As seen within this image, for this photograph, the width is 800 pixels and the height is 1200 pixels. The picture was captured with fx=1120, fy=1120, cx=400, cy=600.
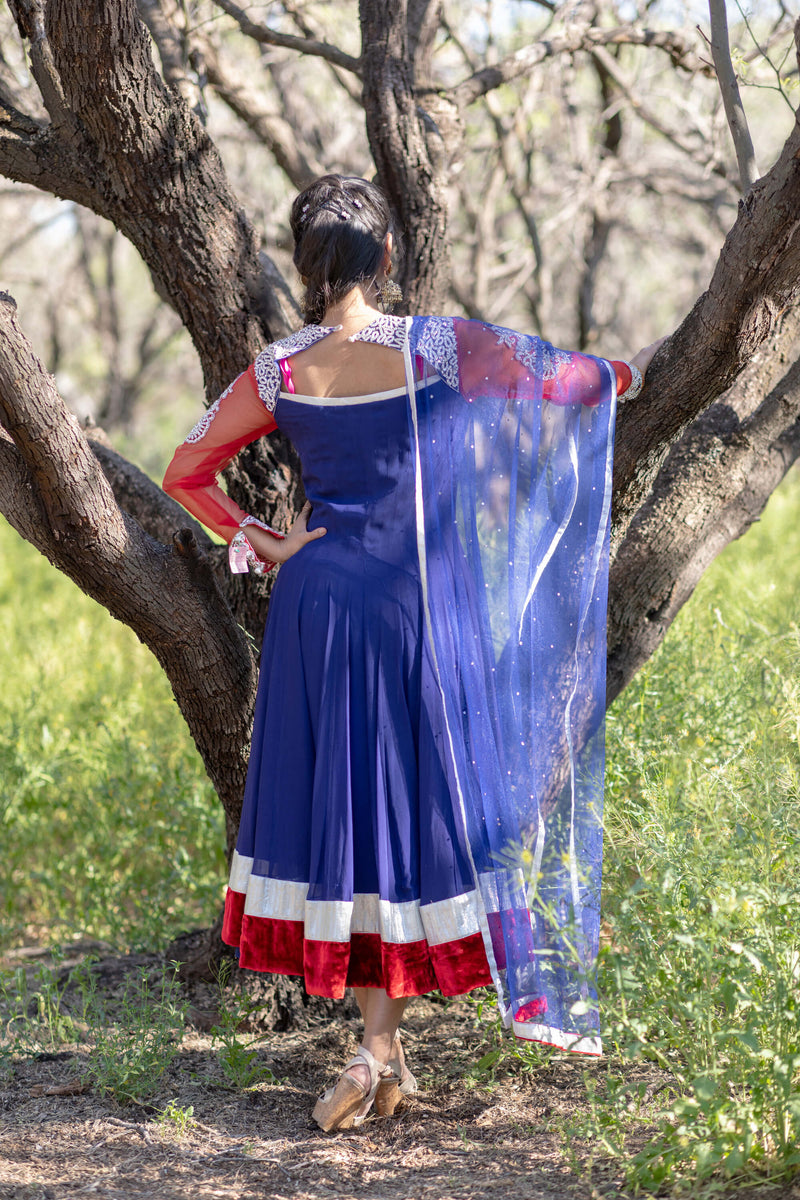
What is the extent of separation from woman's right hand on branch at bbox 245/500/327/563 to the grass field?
2.58ft

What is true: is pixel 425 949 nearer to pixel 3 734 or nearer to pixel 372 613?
pixel 372 613

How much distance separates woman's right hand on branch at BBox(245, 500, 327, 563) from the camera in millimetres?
2211

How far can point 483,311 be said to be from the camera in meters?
5.61

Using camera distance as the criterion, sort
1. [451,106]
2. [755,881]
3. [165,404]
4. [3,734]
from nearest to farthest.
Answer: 1. [755,881]
2. [451,106]
3. [3,734]
4. [165,404]

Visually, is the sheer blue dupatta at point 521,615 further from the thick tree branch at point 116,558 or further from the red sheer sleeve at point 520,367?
the thick tree branch at point 116,558

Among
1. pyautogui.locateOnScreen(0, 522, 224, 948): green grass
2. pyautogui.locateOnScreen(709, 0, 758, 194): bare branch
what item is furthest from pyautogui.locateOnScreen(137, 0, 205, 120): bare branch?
pyautogui.locateOnScreen(0, 522, 224, 948): green grass

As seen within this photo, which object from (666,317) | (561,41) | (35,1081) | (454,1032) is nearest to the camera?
(35,1081)

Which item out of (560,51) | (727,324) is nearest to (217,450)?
(727,324)

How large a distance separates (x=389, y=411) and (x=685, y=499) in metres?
0.96

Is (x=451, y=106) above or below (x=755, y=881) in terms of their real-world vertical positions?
above

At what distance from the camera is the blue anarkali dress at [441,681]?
2.11m

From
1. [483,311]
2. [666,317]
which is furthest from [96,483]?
[666,317]

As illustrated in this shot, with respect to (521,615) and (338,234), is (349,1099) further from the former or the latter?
(338,234)

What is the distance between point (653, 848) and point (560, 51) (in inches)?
107
